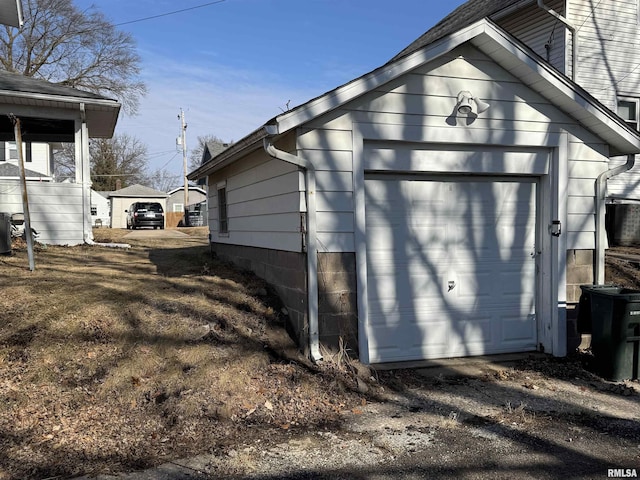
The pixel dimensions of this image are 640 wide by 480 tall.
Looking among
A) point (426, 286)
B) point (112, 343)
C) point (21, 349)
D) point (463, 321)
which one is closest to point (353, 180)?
point (426, 286)

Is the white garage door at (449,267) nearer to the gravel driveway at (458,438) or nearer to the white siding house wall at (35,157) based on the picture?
the gravel driveway at (458,438)

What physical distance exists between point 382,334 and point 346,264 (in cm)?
100

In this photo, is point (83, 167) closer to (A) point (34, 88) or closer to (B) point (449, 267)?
(A) point (34, 88)

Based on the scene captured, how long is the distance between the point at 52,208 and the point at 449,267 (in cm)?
903

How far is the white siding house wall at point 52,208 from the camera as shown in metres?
11.0

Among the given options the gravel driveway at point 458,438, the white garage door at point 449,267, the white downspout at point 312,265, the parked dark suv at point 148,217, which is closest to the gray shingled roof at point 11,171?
the parked dark suv at point 148,217

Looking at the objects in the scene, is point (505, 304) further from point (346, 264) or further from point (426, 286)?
point (346, 264)

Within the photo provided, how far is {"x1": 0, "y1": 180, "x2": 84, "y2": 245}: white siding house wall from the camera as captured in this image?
36.2 ft

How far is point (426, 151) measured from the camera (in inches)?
234

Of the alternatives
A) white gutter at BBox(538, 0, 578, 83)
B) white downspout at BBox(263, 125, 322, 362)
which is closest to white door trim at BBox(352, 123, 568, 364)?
white downspout at BBox(263, 125, 322, 362)

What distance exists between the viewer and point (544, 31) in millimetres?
14383

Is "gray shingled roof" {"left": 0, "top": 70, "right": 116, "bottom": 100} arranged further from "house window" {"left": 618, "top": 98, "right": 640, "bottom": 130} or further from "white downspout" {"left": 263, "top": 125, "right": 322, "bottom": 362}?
"house window" {"left": 618, "top": 98, "right": 640, "bottom": 130}

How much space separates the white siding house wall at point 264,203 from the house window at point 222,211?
20cm

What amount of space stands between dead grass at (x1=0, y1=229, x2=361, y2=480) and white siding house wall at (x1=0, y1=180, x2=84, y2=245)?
463 cm
